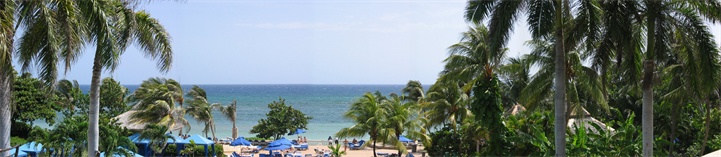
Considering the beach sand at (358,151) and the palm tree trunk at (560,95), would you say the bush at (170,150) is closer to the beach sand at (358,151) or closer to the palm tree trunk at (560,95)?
the beach sand at (358,151)

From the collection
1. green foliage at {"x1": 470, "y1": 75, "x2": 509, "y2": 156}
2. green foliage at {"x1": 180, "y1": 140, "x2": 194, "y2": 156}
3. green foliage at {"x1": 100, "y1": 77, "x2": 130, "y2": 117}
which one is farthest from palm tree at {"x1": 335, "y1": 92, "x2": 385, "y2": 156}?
green foliage at {"x1": 100, "y1": 77, "x2": 130, "y2": 117}

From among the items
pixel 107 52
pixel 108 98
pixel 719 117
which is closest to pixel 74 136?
pixel 107 52

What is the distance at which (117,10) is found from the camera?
12.5m

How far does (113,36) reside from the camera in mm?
12508

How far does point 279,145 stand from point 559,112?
21.6m

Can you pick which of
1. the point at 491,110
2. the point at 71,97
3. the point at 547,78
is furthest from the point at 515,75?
the point at 71,97

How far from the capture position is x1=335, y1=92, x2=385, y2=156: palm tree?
23344 mm

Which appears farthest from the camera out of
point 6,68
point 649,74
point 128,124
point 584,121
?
point 128,124

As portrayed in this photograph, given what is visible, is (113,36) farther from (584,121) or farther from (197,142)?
(584,121)

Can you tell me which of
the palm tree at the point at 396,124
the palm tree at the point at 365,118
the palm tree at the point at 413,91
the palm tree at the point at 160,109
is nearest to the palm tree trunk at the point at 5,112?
the palm tree at the point at 365,118

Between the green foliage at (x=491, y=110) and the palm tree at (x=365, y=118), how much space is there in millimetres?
5733

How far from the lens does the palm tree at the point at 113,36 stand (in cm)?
1135

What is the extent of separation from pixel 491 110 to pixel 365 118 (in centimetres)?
692

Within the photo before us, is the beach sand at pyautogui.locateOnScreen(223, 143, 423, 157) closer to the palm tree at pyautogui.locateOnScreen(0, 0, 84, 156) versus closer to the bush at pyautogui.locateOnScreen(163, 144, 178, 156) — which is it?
the bush at pyautogui.locateOnScreen(163, 144, 178, 156)
